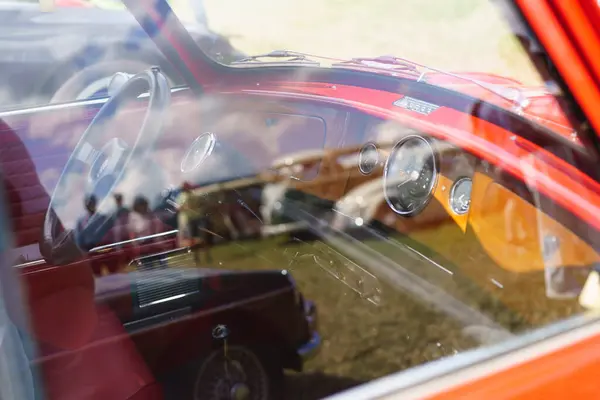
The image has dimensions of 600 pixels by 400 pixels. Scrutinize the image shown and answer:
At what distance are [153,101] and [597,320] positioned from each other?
1.13 m

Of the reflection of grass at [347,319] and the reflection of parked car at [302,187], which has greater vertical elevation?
the reflection of parked car at [302,187]

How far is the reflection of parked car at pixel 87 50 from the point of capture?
1975 millimetres

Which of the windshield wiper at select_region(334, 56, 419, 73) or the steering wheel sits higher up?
the steering wheel

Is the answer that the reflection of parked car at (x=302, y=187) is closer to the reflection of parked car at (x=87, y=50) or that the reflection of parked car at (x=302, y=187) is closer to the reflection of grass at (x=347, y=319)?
the reflection of grass at (x=347, y=319)

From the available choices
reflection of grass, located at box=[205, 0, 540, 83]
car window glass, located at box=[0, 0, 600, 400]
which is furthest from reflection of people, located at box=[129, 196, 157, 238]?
reflection of grass, located at box=[205, 0, 540, 83]

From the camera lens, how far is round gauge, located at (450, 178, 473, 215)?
167 centimetres

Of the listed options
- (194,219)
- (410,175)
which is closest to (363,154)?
(410,175)

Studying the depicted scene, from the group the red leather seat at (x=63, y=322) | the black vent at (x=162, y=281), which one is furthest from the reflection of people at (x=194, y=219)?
the red leather seat at (x=63, y=322)

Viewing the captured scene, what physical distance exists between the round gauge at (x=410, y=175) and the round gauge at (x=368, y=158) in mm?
65

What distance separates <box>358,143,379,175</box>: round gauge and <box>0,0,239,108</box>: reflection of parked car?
2.08 feet

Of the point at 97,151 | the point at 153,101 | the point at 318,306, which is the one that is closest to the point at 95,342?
the point at 97,151

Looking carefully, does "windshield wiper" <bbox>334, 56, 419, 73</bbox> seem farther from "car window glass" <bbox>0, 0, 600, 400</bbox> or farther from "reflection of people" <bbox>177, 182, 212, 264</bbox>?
"reflection of people" <bbox>177, 182, 212, 264</bbox>

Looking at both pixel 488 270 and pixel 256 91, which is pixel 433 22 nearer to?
pixel 488 270

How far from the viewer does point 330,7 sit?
1927mm
